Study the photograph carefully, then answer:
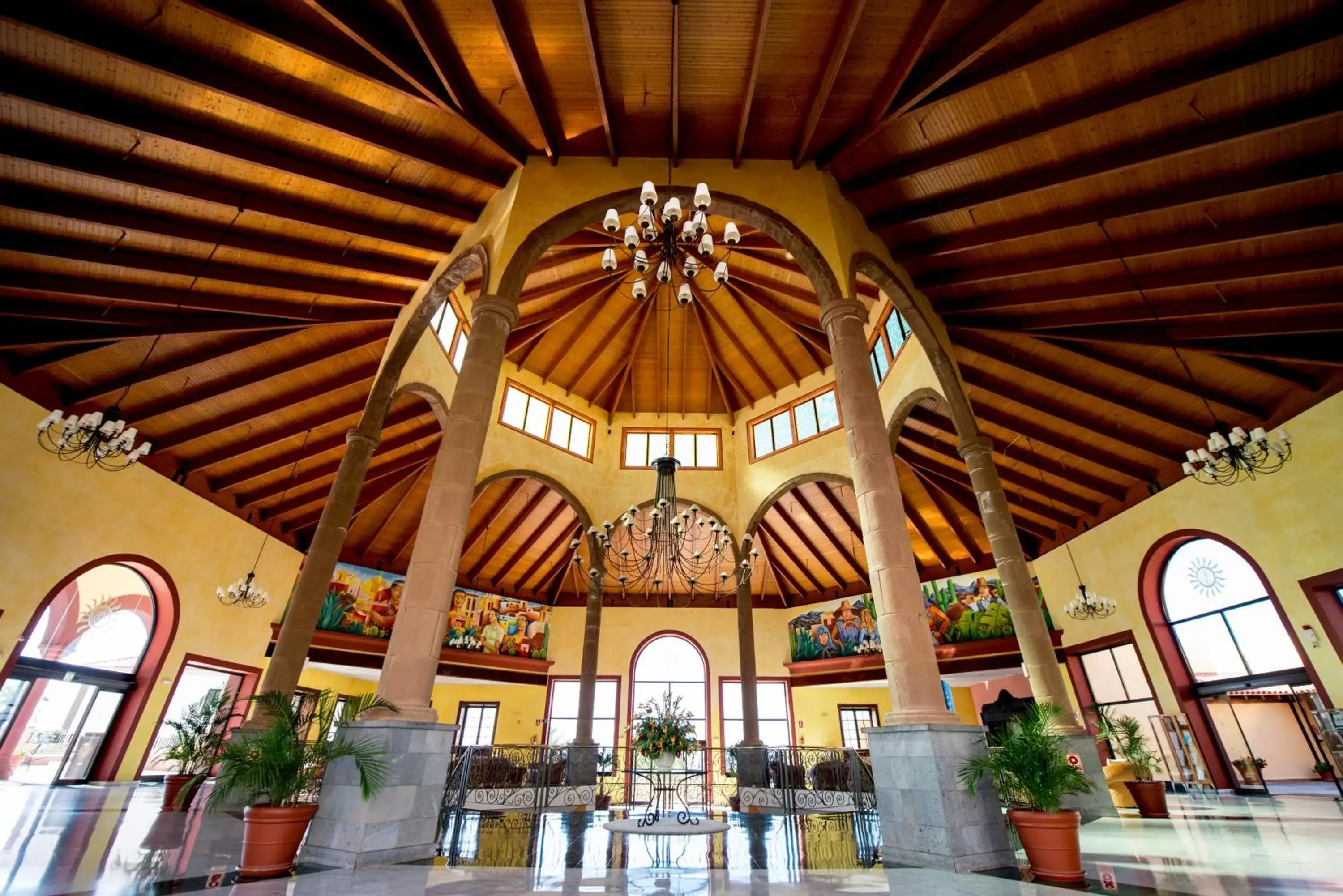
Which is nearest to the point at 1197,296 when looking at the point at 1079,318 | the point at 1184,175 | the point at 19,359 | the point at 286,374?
the point at 1079,318

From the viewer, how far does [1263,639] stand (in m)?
10.6

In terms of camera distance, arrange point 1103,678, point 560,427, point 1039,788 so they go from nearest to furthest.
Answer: point 1039,788
point 1103,678
point 560,427

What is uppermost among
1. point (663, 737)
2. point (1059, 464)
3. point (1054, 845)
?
point (1059, 464)

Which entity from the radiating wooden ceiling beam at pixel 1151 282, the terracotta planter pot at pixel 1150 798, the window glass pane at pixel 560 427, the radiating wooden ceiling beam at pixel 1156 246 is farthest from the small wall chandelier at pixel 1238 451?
the window glass pane at pixel 560 427

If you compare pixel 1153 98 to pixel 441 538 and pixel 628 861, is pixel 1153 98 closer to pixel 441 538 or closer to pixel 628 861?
pixel 441 538

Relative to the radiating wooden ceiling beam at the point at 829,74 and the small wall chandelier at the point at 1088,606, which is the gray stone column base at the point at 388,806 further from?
the small wall chandelier at the point at 1088,606

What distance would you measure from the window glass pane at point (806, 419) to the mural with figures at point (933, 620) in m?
4.95

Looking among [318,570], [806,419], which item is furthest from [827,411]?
[318,570]

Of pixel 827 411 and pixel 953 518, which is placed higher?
pixel 827 411

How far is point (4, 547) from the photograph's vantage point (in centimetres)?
918

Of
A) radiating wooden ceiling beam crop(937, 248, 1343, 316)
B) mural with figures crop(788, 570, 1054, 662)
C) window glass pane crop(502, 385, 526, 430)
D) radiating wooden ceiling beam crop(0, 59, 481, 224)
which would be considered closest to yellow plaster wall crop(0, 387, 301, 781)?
radiating wooden ceiling beam crop(0, 59, 481, 224)

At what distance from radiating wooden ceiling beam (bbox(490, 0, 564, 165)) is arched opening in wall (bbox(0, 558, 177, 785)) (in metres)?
11.0

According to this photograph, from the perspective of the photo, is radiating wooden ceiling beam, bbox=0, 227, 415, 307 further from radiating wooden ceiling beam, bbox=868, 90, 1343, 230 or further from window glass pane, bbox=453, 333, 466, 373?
radiating wooden ceiling beam, bbox=868, 90, 1343, 230

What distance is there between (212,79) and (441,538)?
553cm
